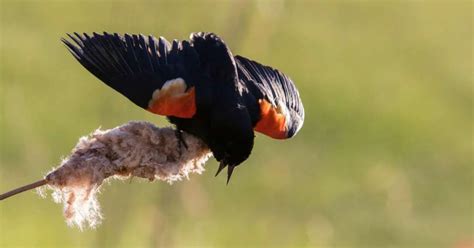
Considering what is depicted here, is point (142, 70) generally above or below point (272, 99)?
above

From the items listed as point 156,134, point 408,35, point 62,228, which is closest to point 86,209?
point 156,134

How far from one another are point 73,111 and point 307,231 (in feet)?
8.06

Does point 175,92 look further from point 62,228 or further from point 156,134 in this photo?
point 62,228

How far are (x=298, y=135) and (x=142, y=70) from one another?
5.33 meters

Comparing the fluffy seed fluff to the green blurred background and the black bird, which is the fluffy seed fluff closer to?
the black bird

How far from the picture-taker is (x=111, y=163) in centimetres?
253

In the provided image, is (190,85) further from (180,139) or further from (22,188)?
(22,188)

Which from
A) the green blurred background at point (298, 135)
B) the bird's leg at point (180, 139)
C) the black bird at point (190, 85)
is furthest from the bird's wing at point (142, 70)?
the green blurred background at point (298, 135)

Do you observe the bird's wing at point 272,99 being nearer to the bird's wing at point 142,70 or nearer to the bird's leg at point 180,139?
the bird's wing at point 142,70

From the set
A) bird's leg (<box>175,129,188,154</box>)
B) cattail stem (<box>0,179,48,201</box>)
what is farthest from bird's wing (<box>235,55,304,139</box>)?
cattail stem (<box>0,179,48,201</box>)

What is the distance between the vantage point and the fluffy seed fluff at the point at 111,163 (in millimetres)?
2379

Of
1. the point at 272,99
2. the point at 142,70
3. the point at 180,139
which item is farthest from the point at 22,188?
the point at 272,99

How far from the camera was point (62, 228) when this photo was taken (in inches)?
270

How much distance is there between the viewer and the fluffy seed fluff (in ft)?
7.80
